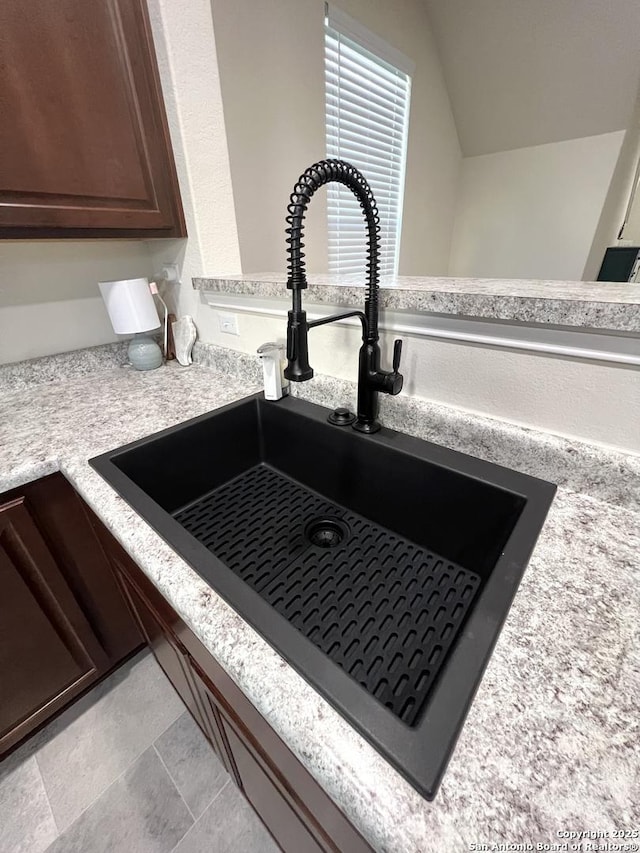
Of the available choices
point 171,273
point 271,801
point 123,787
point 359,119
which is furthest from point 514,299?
point 359,119

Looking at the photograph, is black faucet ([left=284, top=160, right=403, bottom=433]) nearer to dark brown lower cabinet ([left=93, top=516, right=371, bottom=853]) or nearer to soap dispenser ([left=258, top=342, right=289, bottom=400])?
soap dispenser ([left=258, top=342, right=289, bottom=400])

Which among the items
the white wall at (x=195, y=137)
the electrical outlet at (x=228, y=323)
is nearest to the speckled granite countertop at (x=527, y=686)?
Answer: the electrical outlet at (x=228, y=323)

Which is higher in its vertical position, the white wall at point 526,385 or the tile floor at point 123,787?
the white wall at point 526,385

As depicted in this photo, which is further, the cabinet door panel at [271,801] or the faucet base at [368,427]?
the faucet base at [368,427]

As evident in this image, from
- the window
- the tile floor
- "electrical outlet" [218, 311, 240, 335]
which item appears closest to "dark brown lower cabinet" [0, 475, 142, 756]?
the tile floor

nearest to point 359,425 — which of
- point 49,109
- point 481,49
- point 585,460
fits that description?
point 585,460

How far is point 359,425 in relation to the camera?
0.81 metres

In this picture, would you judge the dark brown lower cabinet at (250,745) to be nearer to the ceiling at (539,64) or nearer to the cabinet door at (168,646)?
the cabinet door at (168,646)

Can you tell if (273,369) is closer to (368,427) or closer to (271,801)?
(368,427)

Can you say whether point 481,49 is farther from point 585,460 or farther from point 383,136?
point 585,460

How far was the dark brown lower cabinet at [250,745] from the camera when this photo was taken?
1.33 feet

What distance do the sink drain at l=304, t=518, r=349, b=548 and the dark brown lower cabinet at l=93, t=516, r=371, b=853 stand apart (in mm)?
297

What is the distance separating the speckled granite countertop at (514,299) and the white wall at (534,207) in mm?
2835

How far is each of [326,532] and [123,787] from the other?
948mm
